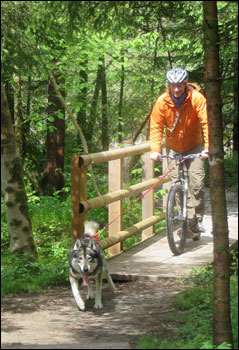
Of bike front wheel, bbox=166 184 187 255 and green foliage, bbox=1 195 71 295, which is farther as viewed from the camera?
bike front wheel, bbox=166 184 187 255

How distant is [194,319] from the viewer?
6.41 metres

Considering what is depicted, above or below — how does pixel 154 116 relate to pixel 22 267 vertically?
above

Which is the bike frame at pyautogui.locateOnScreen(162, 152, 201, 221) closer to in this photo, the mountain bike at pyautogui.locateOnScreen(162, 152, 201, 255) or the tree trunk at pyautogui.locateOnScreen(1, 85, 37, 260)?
the mountain bike at pyautogui.locateOnScreen(162, 152, 201, 255)

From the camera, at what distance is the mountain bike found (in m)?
8.91

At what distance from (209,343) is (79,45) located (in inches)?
316

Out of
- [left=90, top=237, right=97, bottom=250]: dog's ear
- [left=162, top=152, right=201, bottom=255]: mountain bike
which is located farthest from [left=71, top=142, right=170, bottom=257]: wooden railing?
[left=90, top=237, right=97, bottom=250]: dog's ear

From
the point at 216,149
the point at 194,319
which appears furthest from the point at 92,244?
the point at 216,149

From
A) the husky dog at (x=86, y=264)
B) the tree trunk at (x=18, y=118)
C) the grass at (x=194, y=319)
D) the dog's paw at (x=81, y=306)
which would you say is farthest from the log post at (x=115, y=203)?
the tree trunk at (x=18, y=118)

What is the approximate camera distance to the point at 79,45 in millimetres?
12398

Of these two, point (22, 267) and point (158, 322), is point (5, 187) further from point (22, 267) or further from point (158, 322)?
point (158, 322)

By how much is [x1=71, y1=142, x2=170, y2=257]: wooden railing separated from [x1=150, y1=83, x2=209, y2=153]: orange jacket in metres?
0.66

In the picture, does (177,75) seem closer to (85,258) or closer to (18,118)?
(85,258)

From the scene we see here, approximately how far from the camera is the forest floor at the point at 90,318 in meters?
5.88

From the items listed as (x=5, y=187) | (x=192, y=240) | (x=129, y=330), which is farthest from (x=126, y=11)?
(x=192, y=240)
